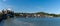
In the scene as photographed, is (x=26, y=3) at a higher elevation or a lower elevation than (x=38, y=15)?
higher

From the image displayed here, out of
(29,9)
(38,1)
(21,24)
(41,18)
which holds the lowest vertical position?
(21,24)

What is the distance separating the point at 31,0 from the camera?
57.9 inches

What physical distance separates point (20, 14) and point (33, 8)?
0.21 meters

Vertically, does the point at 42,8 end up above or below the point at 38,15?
above

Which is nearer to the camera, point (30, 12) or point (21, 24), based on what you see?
point (30, 12)

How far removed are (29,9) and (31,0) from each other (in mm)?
134

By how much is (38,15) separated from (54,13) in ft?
0.76

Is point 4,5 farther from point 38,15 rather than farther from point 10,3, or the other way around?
point 38,15

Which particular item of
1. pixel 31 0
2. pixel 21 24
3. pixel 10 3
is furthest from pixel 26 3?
pixel 21 24

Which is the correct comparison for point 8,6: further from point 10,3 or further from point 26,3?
point 26,3

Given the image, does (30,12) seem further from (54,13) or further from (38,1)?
(54,13)

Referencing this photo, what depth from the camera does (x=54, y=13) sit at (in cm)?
145

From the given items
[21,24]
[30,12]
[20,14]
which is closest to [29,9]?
[30,12]

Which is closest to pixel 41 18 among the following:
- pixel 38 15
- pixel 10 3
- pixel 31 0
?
pixel 38 15
